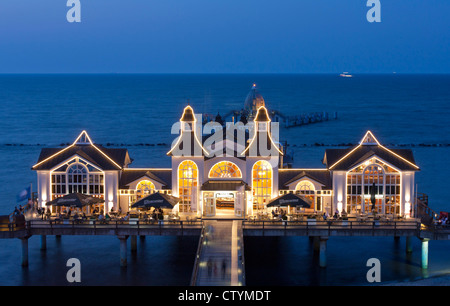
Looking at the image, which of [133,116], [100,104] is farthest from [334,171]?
[100,104]

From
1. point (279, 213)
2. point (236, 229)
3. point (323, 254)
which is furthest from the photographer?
point (279, 213)

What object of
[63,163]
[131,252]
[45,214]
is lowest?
[131,252]

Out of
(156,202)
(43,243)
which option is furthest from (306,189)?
(43,243)

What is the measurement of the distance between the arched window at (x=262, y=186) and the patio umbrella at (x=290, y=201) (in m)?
2.00

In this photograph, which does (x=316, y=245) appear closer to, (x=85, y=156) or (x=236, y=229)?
(x=236, y=229)

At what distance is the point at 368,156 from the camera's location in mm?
47094

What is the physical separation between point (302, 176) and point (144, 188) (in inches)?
432

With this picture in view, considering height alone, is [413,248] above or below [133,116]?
below

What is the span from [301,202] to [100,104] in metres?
154

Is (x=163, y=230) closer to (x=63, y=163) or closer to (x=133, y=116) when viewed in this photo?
(x=63, y=163)

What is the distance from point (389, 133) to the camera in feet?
410

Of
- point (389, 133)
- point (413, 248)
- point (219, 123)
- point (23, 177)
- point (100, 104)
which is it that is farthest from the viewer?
point (100, 104)

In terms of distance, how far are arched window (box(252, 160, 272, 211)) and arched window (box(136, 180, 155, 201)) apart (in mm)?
7089

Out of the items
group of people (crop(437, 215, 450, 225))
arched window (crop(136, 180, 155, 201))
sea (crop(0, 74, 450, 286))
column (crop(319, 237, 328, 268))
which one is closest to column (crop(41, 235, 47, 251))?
sea (crop(0, 74, 450, 286))
